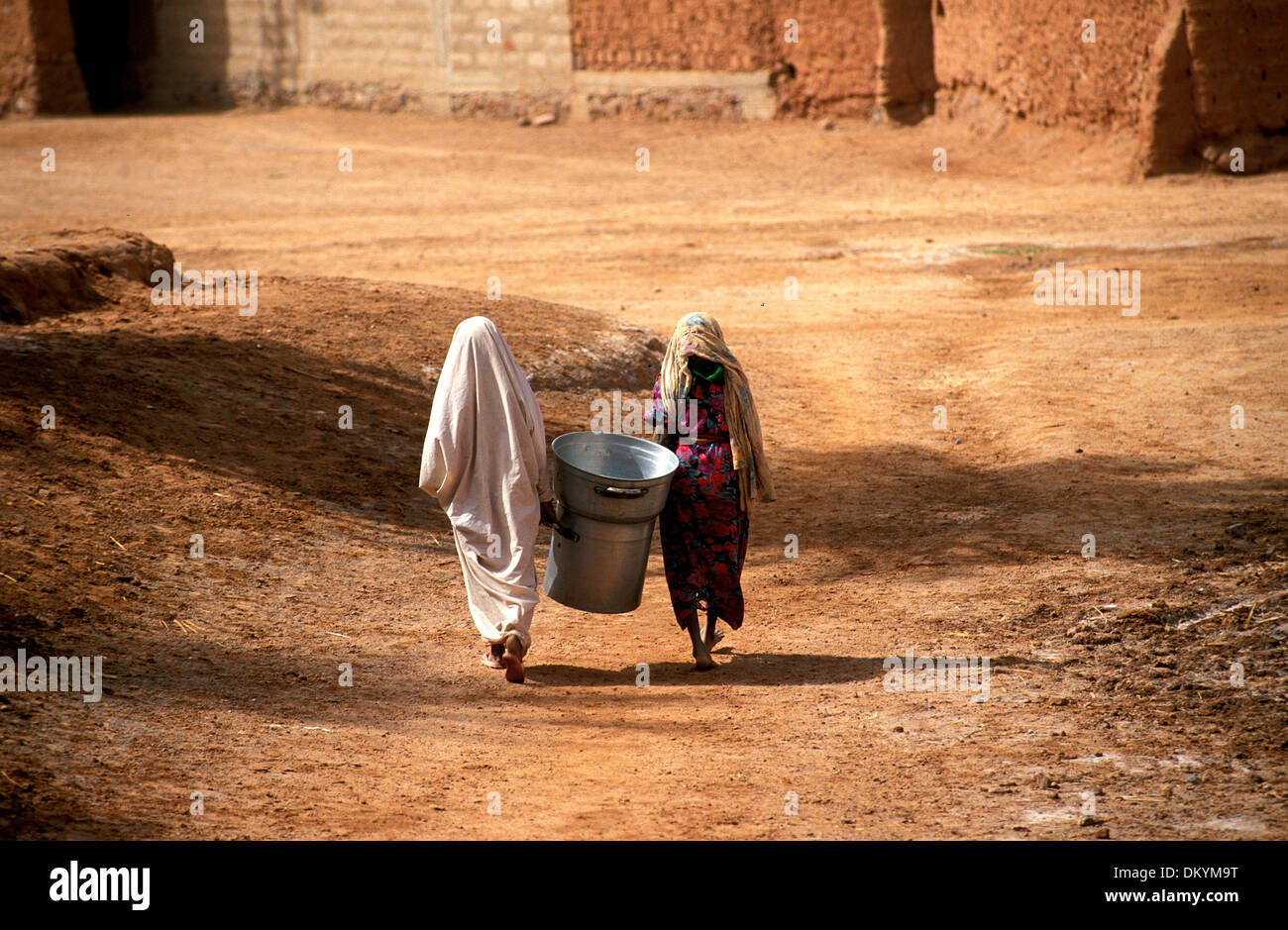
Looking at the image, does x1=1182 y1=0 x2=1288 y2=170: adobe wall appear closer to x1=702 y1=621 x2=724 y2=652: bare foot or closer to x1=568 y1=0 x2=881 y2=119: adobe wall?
x1=568 y1=0 x2=881 y2=119: adobe wall

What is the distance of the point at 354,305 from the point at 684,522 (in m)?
5.47

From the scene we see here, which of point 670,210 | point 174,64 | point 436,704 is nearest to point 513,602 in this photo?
point 436,704

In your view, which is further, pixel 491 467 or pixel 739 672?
pixel 739 672

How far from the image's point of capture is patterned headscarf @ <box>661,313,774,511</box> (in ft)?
17.6

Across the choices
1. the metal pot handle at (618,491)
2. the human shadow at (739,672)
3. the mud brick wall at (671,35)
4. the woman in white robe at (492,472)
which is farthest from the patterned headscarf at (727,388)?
the mud brick wall at (671,35)

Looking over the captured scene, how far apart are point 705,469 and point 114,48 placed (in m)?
25.3

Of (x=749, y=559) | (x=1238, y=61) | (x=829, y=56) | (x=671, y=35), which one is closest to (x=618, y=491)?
(x=749, y=559)

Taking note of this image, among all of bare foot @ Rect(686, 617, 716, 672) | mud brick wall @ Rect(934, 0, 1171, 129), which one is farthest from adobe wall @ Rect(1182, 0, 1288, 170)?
bare foot @ Rect(686, 617, 716, 672)

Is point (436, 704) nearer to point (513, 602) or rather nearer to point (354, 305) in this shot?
point (513, 602)

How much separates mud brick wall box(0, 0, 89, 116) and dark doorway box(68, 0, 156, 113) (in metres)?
2.28

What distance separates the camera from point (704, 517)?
5.50 m

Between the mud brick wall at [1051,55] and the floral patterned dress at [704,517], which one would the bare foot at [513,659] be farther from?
the mud brick wall at [1051,55]

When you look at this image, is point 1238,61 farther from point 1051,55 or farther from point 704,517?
point 704,517

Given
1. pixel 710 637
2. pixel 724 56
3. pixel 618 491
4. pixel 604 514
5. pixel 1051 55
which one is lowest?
pixel 710 637
